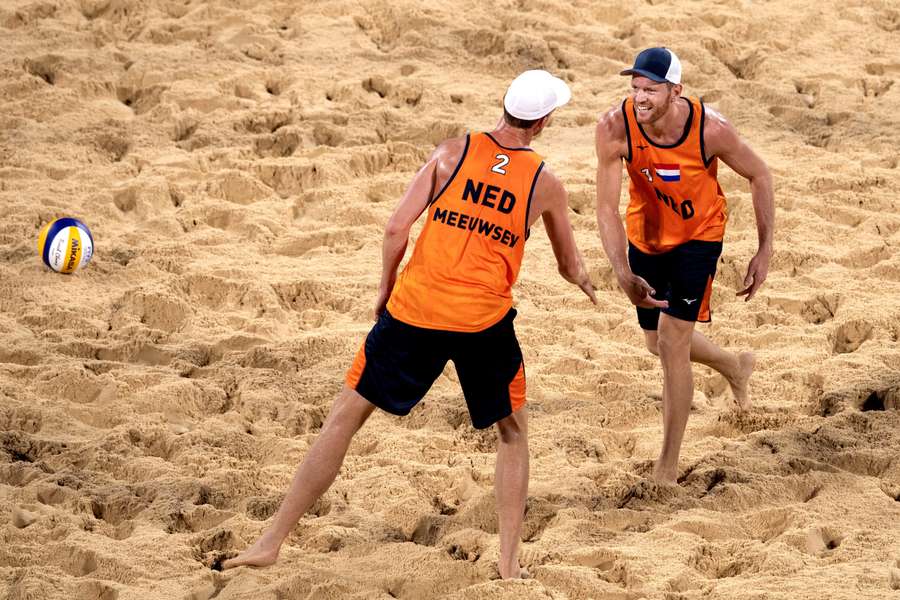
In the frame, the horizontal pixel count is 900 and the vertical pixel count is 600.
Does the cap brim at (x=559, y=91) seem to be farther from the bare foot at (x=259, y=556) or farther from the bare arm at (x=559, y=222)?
the bare foot at (x=259, y=556)

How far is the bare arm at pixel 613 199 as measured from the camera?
18.3 ft

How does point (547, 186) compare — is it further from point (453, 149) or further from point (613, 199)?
point (613, 199)

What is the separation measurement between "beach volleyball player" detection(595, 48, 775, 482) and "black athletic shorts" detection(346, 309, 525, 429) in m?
0.96

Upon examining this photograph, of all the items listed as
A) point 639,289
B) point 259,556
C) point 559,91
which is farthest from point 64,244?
point 559,91

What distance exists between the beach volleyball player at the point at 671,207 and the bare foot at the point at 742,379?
680 millimetres

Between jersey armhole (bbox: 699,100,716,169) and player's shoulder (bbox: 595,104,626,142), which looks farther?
Result: player's shoulder (bbox: 595,104,626,142)

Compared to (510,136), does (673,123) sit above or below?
below

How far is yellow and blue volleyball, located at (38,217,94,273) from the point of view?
7.45 meters

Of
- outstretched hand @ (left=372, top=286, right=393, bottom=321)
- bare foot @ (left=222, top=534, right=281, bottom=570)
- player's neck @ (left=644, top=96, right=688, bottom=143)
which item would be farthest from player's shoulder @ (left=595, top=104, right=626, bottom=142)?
bare foot @ (left=222, top=534, right=281, bottom=570)

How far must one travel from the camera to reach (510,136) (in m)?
4.77

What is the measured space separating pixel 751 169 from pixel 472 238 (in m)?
1.57

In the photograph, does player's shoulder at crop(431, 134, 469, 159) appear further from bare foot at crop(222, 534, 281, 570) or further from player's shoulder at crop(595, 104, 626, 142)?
bare foot at crop(222, 534, 281, 570)

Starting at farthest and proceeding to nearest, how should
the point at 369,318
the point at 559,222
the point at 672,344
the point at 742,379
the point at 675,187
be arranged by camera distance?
the point at 369,318 → the point at 742,379 → the point at 672,344 → the point at 675,187 → the point at 559,222

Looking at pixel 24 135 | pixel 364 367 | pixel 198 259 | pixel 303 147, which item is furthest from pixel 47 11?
pixel 364 367
